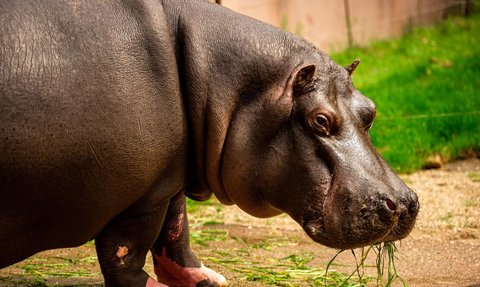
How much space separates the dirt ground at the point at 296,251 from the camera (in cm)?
457

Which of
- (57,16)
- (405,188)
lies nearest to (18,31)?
(57,16)

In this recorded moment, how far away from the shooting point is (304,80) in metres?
3.62

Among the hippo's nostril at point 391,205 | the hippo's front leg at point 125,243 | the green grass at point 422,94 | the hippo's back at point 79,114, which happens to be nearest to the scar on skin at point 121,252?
the hippo's front leg at point 125,243

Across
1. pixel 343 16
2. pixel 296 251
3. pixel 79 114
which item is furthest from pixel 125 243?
pixel 343 16

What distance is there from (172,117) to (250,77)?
390mm

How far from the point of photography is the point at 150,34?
3.49 meters

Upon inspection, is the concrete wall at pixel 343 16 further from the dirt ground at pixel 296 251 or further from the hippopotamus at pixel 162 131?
the hippopotamus at pixel 162 131

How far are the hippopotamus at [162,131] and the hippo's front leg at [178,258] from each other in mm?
456

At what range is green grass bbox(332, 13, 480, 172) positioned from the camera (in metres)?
7.35

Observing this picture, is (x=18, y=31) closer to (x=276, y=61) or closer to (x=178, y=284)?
(x=276, y=61)

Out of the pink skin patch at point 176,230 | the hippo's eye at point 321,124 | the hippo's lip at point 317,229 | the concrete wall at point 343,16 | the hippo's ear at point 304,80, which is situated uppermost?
the hippo's ear at point 304,80

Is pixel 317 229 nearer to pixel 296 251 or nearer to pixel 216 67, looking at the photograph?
pixel 216 67

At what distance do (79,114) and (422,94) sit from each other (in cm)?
589

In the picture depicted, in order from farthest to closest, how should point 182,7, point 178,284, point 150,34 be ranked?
point 178,284 → point 182,7 → point 150,34
